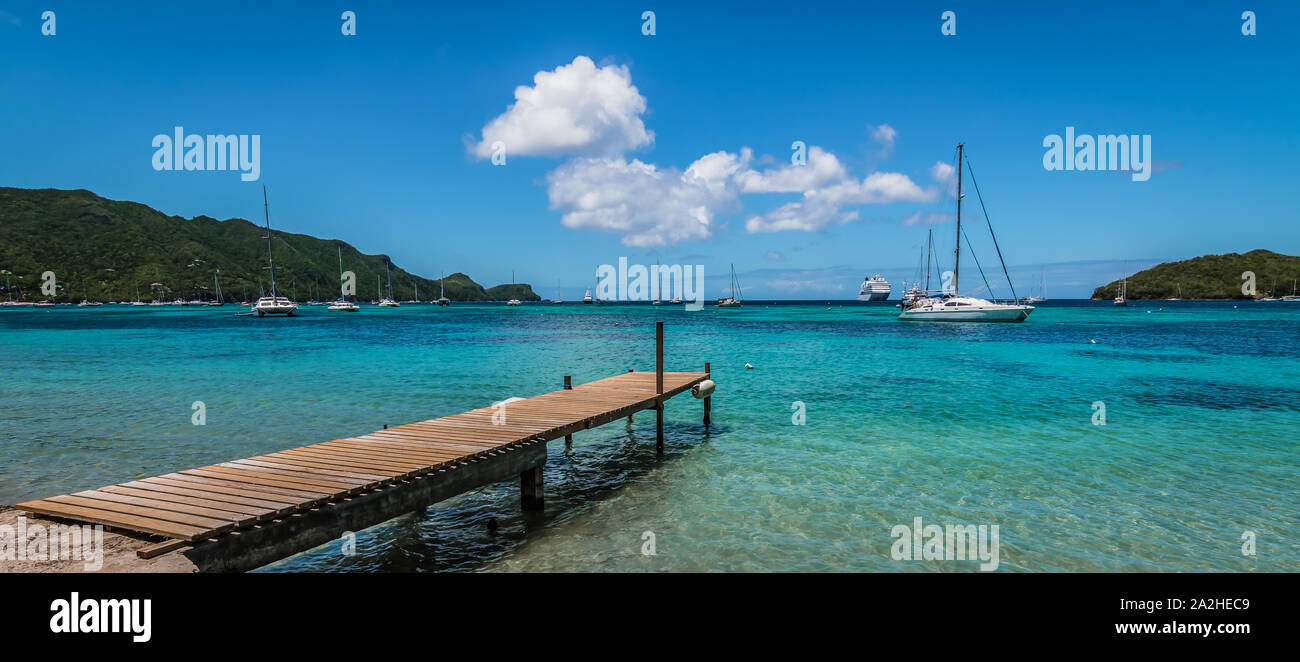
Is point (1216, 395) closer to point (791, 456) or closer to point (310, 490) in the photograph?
point (791, 456)

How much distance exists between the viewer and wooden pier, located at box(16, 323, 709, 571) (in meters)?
5.96

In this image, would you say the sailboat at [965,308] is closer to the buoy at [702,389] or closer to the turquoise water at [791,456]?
the turquoise water at [791,456]

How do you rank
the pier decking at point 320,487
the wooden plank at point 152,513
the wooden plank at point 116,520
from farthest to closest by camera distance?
the pier decking at point 320,487 < the wooden plank at point 152,513 < the wooden plank at point 116,520

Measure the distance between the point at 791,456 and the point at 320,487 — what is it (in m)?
11.3

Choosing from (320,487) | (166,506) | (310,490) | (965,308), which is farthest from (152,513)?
(965,308)

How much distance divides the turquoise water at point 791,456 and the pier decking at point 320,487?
1.44 metres

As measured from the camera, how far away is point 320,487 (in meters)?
7.34

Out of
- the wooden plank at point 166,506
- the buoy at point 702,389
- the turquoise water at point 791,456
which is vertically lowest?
the turquoise water at point 791,456

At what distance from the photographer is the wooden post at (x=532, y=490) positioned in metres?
10.9

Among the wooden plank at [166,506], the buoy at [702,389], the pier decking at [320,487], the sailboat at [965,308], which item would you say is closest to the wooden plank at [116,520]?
the pier decking at [320,487]

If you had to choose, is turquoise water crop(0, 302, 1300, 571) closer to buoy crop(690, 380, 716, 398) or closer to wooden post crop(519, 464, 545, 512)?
wooden post crop(519, 464, 545, 512)
